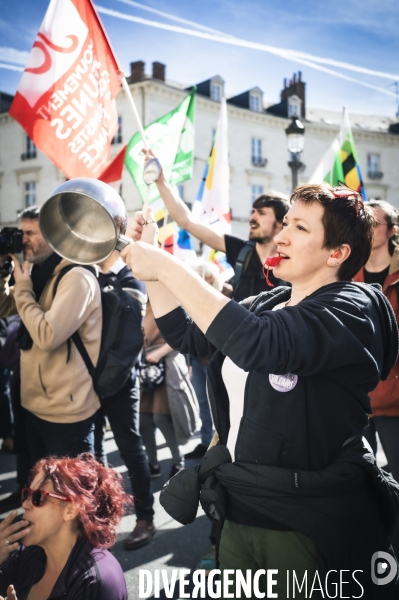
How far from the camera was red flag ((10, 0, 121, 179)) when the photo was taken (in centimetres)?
328

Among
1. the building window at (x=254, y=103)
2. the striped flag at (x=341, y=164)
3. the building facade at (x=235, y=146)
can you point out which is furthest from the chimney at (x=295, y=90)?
the striped flag at (x=341, y=164)

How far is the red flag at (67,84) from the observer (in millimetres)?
3275

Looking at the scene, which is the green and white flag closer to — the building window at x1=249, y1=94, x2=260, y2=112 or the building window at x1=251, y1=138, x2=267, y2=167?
the building window at x1=251, y1=138, x2=267, y2=167

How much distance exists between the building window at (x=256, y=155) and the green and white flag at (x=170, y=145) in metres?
26.5

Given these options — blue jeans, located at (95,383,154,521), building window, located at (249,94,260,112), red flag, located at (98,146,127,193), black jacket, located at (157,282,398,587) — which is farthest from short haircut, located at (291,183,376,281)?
building window, located at (249,94,260,112)

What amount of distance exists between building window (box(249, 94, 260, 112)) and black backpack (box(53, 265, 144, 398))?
31008 mm

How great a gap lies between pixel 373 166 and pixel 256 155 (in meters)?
8.92

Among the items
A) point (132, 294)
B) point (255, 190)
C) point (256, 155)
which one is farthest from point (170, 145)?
point (256, 155)

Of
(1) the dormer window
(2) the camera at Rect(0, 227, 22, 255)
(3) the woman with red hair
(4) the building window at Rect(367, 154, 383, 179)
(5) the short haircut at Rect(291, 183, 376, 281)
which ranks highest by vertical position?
(1) the dormer window

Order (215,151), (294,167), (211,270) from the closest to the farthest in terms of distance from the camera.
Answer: (211,270) → (215,151) → (294,167)

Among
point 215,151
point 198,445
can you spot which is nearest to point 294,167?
point 215,151

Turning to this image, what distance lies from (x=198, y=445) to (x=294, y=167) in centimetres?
608

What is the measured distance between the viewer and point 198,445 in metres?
5.52

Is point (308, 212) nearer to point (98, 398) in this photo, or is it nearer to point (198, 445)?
point (98, 398)
